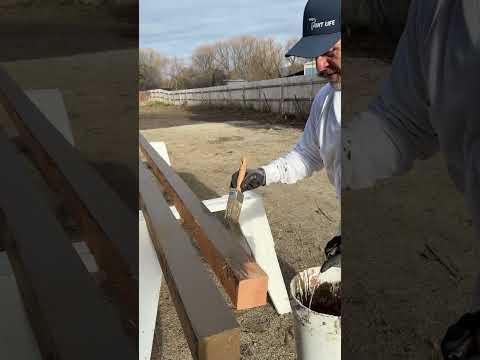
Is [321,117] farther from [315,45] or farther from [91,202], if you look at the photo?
[91,202]

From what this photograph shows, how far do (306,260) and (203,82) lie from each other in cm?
2043

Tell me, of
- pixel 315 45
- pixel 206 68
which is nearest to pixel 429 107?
pixel 315 45

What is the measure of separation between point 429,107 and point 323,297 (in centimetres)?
146

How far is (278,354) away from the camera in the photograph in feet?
5.74

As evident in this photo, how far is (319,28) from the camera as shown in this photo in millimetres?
1630

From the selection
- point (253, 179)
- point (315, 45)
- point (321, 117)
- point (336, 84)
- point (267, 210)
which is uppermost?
point (315, 45)

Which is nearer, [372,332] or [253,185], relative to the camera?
[372,332]

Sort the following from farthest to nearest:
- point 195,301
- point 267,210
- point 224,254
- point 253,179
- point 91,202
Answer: point 267,210 → point 253,179 → point 224,254 → point 195,301 → point 91,202

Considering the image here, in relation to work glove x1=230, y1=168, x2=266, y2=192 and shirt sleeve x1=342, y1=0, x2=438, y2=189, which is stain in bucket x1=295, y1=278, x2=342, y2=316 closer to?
work glove x1=230, y1=168, x2=266, y2=192

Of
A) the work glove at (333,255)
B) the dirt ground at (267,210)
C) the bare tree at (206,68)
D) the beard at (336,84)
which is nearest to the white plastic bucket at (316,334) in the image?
the work glove at (333,255)

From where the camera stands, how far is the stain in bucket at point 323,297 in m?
1.63

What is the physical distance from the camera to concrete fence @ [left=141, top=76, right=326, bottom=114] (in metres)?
8.31

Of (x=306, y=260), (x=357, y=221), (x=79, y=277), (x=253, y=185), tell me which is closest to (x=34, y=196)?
(x=79, y=277)

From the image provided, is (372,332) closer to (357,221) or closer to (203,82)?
(357,221)
